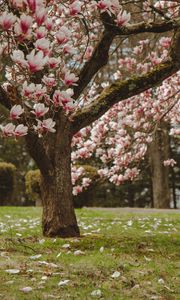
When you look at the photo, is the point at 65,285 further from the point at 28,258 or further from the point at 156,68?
the point at 156,68

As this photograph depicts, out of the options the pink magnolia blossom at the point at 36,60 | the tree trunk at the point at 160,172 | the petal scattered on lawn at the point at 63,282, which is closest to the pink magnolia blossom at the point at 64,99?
the pink magnolia blossom at the point at 36,60

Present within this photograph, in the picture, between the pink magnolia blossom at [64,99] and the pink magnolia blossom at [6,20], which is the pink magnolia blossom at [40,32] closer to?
the pink magnolia blossom at [6,20]

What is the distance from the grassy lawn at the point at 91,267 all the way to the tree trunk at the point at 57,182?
251mm

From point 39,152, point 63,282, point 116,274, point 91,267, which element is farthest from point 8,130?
point 39,152

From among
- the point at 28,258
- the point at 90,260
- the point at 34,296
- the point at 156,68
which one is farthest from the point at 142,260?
the point at 156,68

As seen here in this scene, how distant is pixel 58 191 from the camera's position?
602 centimetres

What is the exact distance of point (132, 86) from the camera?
5980 mm

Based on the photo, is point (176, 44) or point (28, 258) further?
point (176, 44)

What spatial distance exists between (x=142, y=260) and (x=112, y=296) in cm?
131

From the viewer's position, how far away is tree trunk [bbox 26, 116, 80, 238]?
237 inches

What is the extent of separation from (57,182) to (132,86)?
1.46 m

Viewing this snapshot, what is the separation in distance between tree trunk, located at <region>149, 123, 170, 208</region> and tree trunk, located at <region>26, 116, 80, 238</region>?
10.5 meters

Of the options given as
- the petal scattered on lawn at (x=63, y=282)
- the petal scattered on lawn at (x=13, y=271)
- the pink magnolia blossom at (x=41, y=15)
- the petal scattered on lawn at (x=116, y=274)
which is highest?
the pink magnolia blossom at (x=41, y=15)

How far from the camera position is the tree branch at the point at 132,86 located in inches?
235
